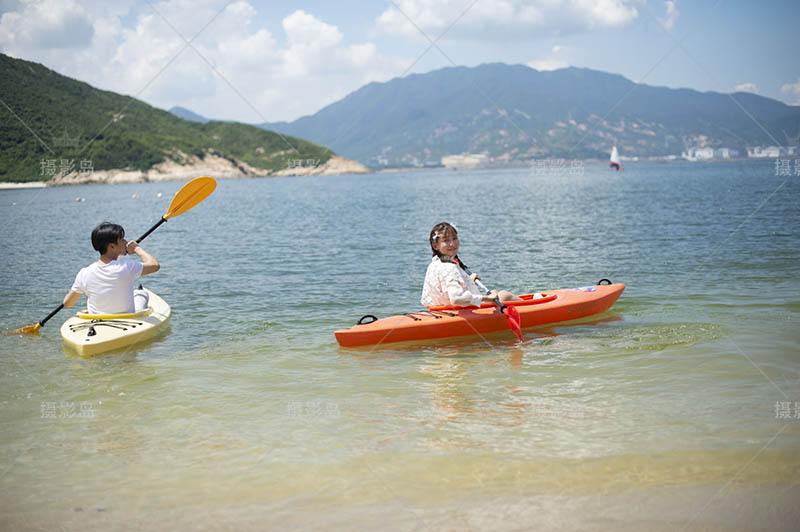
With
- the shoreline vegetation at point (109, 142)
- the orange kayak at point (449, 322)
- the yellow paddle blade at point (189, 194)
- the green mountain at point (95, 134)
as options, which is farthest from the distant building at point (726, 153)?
the yellow paddle blade at point (189, 194)

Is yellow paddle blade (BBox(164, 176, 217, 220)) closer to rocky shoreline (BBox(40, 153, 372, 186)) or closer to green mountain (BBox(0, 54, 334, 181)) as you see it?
green mountain (BBox(0, 54, 334, 181))

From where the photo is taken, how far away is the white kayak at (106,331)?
24.1 ft

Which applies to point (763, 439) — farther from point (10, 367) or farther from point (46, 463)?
point (10, 367)

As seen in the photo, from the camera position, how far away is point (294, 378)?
6.57m

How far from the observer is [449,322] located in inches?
303

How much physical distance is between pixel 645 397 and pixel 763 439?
1.12m

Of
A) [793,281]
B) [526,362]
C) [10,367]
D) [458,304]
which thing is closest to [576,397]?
[526,362]

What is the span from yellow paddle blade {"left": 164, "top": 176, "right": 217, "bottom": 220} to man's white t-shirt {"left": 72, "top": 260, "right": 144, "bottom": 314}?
1.86 metres

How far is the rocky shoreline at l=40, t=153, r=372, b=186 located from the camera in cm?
8931

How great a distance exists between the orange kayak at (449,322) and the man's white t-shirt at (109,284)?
276 centimetres

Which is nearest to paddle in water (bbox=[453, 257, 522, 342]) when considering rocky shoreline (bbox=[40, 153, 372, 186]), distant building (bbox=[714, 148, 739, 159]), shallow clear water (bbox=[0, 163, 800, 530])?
shallow clear water (bbox=[0, 163, 800, 530])

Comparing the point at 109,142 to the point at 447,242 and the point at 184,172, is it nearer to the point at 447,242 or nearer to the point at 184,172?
the point at 184,172

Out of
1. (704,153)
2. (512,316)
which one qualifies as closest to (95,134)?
(512,316)

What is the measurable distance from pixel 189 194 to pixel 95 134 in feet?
297
